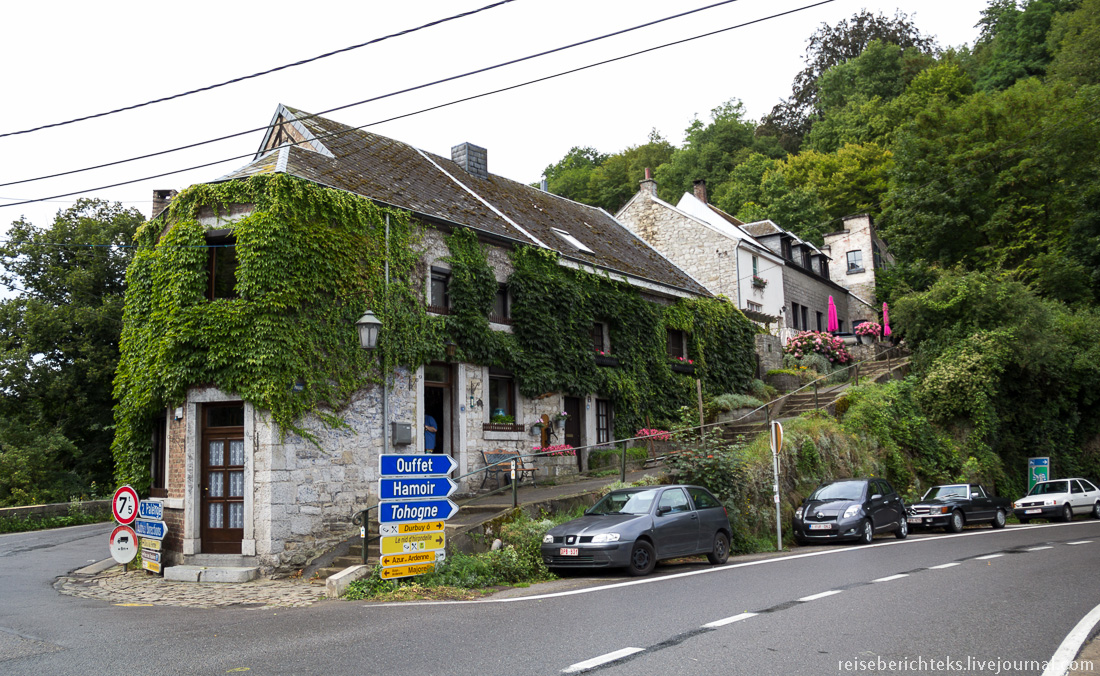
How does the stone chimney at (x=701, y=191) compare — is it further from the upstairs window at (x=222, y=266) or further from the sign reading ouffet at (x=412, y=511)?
the sign reading ouffet at (x=412, y=511)

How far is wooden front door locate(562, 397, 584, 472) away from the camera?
68.0ft

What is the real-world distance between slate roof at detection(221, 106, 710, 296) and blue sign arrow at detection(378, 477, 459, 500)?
648cm

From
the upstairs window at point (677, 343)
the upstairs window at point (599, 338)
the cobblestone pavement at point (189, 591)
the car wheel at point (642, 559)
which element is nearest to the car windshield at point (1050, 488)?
the upstairs window at point (677, 343)

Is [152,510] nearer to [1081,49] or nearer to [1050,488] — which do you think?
[1050,488]

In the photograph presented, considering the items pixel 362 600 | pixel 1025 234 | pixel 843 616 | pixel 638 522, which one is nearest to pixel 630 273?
pixel 638 522

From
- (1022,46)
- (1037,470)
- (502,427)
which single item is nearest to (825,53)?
(1022,46)

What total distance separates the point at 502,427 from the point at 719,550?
669cm

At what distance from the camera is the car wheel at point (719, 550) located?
13078 millimetres

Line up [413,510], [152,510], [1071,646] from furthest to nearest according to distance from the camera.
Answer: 1. [152,510]
2. [413,510]
3. [1071,646]

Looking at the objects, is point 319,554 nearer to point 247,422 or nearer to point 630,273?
point 247,422

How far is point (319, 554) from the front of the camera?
1402 centimetres

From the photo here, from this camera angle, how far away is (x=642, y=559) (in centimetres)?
1166

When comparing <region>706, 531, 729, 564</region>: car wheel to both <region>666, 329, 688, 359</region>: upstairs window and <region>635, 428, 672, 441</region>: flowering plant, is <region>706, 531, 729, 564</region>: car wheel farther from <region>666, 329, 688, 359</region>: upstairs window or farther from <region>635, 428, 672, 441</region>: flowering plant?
<region>666, 329, 688, 359</region>: upstairs window

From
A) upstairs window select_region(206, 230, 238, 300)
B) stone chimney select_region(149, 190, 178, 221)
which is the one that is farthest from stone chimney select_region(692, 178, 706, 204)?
upstairs window select_region(206, 230, 238, 300)
